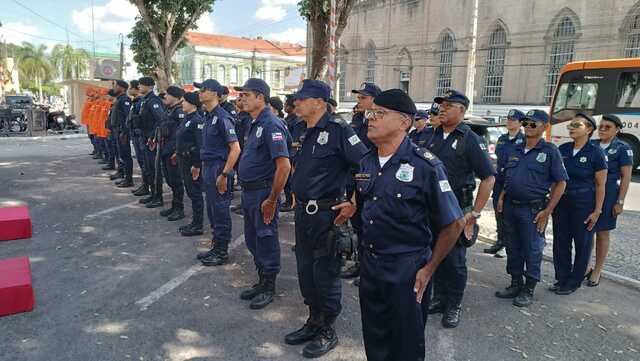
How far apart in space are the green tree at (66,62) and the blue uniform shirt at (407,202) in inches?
3865

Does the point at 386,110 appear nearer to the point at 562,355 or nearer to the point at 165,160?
the point at 562,355

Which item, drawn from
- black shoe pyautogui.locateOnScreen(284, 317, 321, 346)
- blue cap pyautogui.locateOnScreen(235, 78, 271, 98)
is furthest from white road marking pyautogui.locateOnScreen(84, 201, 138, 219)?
black shoe pyautogui.locateOnScreen(284, 317, 321, 346)

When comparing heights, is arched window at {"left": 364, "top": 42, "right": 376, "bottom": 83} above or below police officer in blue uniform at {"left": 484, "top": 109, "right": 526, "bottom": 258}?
above

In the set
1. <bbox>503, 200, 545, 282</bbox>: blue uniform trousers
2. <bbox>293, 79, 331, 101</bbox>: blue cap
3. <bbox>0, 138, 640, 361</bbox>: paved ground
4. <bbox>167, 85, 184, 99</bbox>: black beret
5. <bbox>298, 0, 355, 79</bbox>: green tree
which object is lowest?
<bbox>0, 138, 640, 361</bbox>: paved ground

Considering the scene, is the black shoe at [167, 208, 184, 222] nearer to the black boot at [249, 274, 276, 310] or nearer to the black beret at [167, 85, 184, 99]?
the black beret at [167, 85, 184, 99]

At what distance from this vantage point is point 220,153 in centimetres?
503

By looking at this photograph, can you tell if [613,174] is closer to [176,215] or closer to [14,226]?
[176,215]

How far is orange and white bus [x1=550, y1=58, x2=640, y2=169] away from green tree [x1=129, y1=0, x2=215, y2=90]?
11.5 metres

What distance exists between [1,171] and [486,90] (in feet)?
96.8

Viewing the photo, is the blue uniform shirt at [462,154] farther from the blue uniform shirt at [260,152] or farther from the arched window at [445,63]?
the arched window at [445,63]

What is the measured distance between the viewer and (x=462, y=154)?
3.77 meters

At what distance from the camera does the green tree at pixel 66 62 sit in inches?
3428

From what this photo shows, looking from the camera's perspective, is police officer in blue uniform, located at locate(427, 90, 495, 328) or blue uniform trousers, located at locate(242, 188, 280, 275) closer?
police officer in blue uniform, located at locate(427, 90, 495, 328)

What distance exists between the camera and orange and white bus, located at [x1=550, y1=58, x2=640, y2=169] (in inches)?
508
